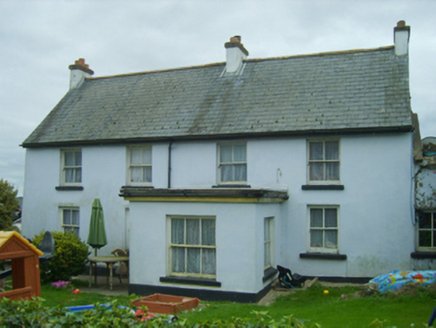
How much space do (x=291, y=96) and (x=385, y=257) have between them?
6.84 metres

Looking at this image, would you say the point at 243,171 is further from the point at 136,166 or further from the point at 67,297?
the point at 67,297

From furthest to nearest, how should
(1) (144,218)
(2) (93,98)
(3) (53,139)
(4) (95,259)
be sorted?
(2) (93,98), (3) (53,139), (4) (95,259), (1) (144,218)

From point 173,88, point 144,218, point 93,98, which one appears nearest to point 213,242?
point 144,218

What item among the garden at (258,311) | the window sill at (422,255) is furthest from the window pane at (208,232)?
the window sill at (422,255)

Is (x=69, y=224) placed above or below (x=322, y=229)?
below

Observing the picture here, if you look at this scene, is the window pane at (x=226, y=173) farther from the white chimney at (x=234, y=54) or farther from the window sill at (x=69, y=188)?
the window sill at (x=69, y=188)

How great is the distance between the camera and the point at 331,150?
52.3 feet

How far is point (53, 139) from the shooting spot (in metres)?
19.9

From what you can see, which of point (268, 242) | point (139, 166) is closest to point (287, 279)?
point (268, 242)

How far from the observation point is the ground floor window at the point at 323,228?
1566cm

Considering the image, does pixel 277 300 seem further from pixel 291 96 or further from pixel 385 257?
pixel 291 96

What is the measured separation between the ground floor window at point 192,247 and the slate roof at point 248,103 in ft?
13.3

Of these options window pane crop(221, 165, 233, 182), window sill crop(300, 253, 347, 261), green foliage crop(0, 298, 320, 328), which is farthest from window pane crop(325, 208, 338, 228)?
green foliage crop(0, 298, 320, 328)

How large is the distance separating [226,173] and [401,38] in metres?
8.56
